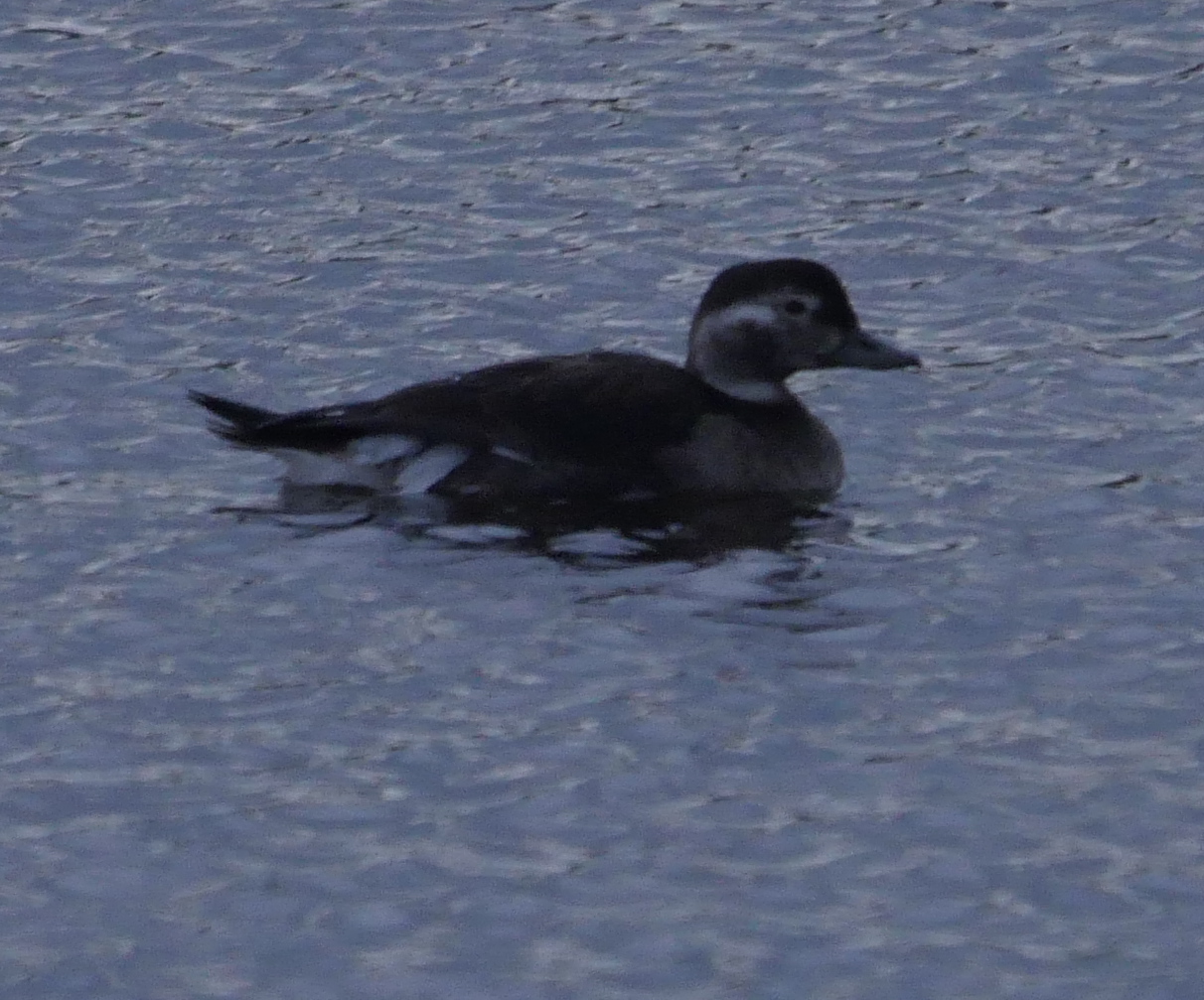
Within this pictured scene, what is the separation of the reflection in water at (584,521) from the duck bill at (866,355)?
69 centimetres

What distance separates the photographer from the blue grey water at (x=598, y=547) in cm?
845

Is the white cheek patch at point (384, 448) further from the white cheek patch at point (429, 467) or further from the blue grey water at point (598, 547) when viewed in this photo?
the blue grey water at point (598, 547)

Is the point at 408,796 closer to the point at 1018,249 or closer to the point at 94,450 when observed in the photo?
the point at 94,450

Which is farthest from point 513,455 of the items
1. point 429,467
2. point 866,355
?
point 866,355

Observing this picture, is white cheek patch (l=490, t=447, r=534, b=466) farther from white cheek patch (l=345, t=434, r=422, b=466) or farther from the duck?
white cheek patch (l=345, t=434, r=422, b=466)

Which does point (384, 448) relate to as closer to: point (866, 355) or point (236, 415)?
point (236, 415)

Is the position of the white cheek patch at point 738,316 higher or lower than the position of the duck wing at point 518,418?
higher

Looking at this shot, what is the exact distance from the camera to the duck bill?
12344 millimetres

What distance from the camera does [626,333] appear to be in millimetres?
13469

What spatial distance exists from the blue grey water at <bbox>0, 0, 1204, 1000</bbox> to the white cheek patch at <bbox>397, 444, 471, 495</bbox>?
0.31 meters

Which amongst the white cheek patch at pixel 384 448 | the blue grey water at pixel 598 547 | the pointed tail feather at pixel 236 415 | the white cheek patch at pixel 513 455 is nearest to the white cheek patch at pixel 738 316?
the blue grey water at pixel 598 547

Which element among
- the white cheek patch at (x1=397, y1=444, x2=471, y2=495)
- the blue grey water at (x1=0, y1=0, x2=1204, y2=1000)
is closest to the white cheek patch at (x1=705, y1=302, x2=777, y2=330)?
the blue grey water at (x1=0, y1=0, x2=1204, y2=1000)

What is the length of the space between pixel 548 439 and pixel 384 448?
1.95 ft

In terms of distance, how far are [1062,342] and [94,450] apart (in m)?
3.92
